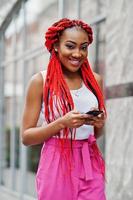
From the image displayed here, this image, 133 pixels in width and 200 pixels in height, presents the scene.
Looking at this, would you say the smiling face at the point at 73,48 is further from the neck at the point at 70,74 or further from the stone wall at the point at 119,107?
the stone wall at the point at 119,107

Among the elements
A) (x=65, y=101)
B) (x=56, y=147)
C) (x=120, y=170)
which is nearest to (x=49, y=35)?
(x=65, y=101)

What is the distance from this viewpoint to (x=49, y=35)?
116 inches

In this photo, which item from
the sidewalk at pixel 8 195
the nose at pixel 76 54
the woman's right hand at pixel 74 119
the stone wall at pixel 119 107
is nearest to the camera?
the woman's right hand at pixel 74 119

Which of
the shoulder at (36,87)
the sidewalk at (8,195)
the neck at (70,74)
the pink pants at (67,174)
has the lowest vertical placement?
the sidewalk at (8,195)

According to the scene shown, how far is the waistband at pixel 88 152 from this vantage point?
286 cm

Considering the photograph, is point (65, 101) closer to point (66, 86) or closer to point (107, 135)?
point (66, 86)

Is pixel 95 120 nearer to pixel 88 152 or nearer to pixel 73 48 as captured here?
pixel 88 152

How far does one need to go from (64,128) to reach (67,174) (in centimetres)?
24

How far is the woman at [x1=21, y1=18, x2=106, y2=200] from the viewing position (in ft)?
9.38

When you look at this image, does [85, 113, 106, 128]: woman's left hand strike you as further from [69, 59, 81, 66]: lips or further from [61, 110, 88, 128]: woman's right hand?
[69, 59, 81, 66]: lips


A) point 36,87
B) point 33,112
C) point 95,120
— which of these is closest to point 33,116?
point 33,112

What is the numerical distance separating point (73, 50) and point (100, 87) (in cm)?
31

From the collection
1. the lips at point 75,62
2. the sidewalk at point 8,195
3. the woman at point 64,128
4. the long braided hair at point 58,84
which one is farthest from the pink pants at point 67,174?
the sidewalk at point 8,195

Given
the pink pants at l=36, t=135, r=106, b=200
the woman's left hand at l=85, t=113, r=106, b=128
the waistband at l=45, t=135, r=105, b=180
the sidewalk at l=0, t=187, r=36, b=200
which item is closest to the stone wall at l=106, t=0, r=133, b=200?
the waistband at l=45, t=135, r=105, b=180
